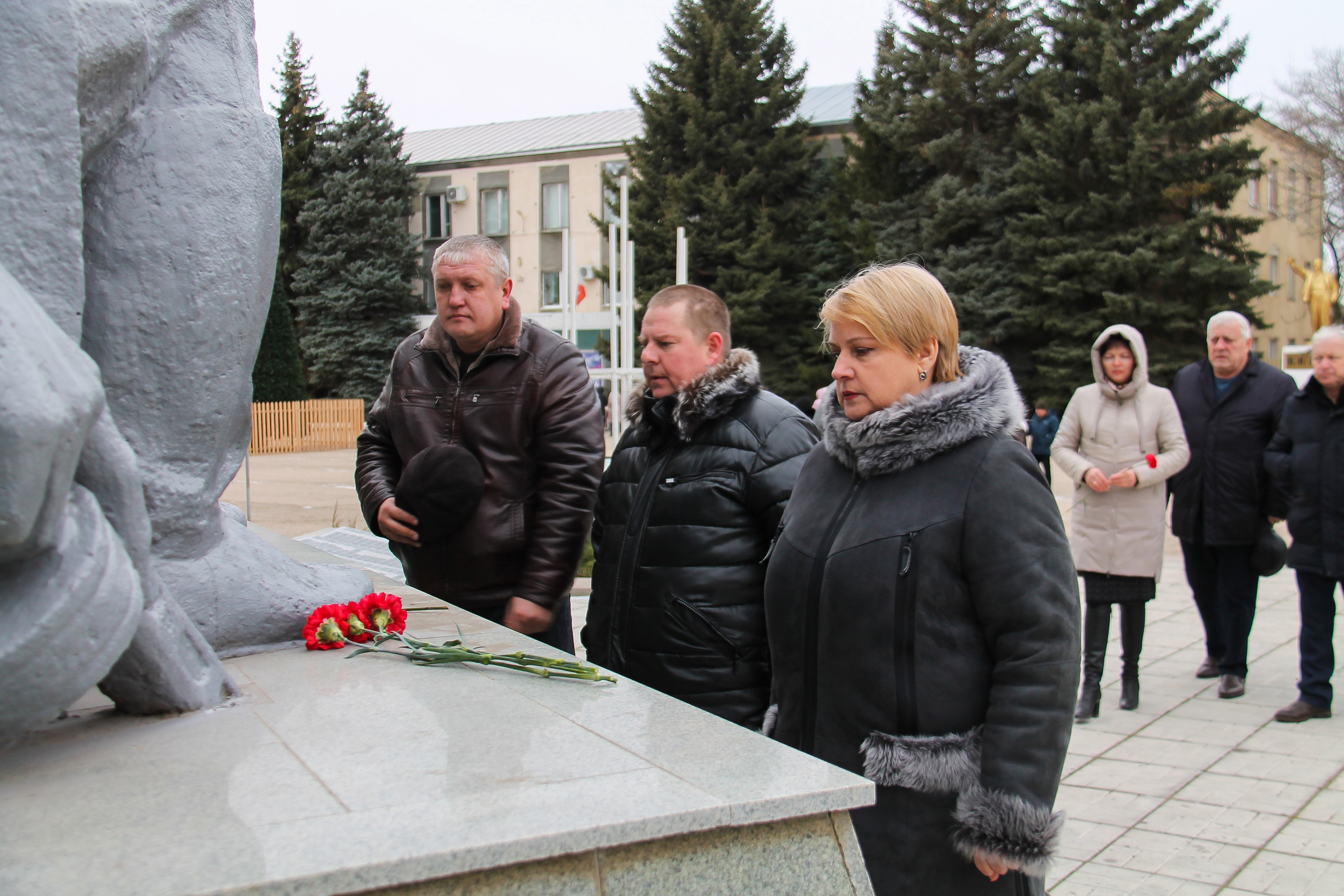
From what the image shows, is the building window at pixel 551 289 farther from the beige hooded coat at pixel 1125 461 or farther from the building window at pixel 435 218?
the beige hooded coat at pixel 1125 461

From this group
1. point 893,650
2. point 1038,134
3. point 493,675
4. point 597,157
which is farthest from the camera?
point 597,157

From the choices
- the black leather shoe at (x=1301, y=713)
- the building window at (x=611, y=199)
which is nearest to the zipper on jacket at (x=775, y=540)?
the black leather shoe at (x=1301, y=713)

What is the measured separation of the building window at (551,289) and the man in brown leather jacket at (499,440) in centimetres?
3394

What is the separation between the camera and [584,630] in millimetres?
3576

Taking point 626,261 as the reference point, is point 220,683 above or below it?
below

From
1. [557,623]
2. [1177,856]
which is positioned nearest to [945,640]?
[557,623]

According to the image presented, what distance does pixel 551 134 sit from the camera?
38.9 meters

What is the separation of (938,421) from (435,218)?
38.6 metres

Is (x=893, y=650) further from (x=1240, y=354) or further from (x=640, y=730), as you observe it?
(x=1240, y=354)

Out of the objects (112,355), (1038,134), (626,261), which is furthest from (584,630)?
(1038,134)

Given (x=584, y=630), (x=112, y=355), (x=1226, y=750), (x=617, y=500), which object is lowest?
(x=1226, y=750)

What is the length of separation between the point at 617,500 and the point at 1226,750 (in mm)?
3195

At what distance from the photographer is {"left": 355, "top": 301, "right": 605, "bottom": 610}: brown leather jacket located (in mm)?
3938

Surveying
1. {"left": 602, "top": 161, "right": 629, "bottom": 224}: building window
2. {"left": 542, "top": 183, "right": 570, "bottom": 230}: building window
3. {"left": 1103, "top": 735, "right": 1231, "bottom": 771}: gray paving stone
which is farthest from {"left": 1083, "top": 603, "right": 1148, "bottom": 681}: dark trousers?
{"left": 542, "top": 183, "right": 570, "bottom": 230}: building window
